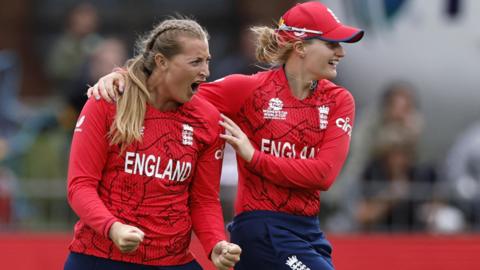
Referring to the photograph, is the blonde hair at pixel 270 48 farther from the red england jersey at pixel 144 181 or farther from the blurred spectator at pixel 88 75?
the blurred spectator at pixel 88 75

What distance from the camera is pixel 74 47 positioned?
10984 millimetres

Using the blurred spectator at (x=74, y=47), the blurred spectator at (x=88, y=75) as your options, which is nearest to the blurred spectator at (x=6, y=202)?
the blurred spectator at (x=88, y=75)

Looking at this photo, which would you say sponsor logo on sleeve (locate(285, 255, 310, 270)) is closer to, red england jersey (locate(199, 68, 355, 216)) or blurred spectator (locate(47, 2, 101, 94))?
red england jersey (locate(199, 68, 355, 216))

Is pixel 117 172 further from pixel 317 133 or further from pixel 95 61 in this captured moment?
pixel 95 61

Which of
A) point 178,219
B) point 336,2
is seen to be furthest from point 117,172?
point 336,2

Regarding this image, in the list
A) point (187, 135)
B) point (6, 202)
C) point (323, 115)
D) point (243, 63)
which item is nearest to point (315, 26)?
point (323, 115)

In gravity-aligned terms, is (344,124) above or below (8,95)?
above

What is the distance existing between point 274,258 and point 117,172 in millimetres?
918

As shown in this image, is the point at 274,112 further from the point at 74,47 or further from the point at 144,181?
the point at 74,47

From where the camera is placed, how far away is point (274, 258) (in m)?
5.67

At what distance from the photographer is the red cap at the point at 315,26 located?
223 inches

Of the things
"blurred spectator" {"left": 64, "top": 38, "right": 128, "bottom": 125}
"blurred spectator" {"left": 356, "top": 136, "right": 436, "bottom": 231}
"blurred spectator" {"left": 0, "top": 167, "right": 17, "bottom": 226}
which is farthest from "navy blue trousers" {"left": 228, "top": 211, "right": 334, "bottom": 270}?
"blurred spectator" {"left": 64, "top": 38, "right": 128, "bottom": 125}

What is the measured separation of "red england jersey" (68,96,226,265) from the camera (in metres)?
5.21

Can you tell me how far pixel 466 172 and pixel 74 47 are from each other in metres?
3.74
